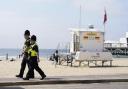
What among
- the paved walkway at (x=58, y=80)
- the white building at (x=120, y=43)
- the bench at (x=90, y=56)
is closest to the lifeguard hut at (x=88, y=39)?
the bench at (x=90, y=56)

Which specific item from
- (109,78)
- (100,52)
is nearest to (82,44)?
(100,52)

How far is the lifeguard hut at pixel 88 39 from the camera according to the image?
32.2m

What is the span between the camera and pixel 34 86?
52.9 ft

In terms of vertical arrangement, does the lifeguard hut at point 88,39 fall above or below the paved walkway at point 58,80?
above

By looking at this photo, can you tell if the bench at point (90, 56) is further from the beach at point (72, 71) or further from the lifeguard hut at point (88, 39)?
the lifeguard hut at point (88, 39)

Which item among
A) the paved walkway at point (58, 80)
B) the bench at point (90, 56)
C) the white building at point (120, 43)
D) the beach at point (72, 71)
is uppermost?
the white building at point (120, 43)

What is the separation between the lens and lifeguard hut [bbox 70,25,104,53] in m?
32.2

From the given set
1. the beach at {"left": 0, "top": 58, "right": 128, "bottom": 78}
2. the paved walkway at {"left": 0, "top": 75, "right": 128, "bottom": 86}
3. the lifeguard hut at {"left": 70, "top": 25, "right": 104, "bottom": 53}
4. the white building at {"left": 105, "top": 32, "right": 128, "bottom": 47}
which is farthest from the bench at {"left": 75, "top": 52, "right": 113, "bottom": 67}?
the white building at {"left": 105, "top": 32, "right": 128, "bottom": 47}

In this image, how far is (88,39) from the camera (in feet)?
106

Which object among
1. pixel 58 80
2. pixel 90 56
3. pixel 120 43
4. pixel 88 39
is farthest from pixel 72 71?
pixel 120 43

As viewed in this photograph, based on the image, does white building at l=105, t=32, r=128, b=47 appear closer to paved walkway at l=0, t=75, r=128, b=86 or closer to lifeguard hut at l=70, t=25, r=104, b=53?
lifeguard hut at l=70, t=25, r=104, b=53

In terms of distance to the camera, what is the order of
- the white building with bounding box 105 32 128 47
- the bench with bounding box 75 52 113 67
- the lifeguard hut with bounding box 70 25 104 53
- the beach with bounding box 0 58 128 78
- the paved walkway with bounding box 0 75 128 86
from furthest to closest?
the white building with bounding box 105 32 128 47 < the lifeguard hut with bounding box 70 25 104 53 < the bench with bounding box 75 52 113 67 < the beach with bounding box 0 58 128 78 < the paved walkway with bounding box 0 75 128 86

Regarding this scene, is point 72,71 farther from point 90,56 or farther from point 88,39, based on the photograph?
point 88,39

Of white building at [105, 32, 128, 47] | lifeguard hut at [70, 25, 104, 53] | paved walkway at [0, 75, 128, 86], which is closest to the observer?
paved walkway at [0, 75, 128, 86]
